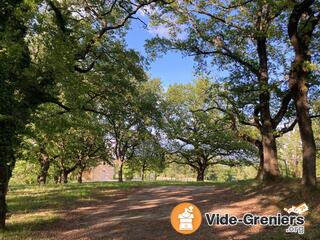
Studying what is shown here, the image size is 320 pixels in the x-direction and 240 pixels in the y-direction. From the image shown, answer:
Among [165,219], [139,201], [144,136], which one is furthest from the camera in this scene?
[144,136]

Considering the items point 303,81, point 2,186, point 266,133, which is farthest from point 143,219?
point 266,133

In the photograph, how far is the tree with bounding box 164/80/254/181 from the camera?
46.8 meters

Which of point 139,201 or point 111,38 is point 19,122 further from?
point 111,38

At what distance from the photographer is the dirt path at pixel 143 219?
10193mm

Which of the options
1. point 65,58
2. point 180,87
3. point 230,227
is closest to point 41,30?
point 65,58

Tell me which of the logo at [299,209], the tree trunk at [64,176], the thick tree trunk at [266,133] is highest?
the thick tree trunk at [266,133]

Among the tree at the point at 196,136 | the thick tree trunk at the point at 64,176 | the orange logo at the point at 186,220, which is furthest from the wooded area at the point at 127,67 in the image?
the thick tree trunk at the point at 64,176

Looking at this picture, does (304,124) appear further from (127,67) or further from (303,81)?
(127,67)

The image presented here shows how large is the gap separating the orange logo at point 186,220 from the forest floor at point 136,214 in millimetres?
204

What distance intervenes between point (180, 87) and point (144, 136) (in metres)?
12.6

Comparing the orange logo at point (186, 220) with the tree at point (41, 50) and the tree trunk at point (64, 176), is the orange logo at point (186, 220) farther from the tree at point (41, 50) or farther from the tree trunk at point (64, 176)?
the tree trunk at point (64, 176)

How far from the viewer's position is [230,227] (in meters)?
10.5

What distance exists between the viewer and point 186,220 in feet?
37.0

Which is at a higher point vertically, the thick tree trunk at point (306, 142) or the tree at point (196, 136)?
the tree at point (196, 136)
